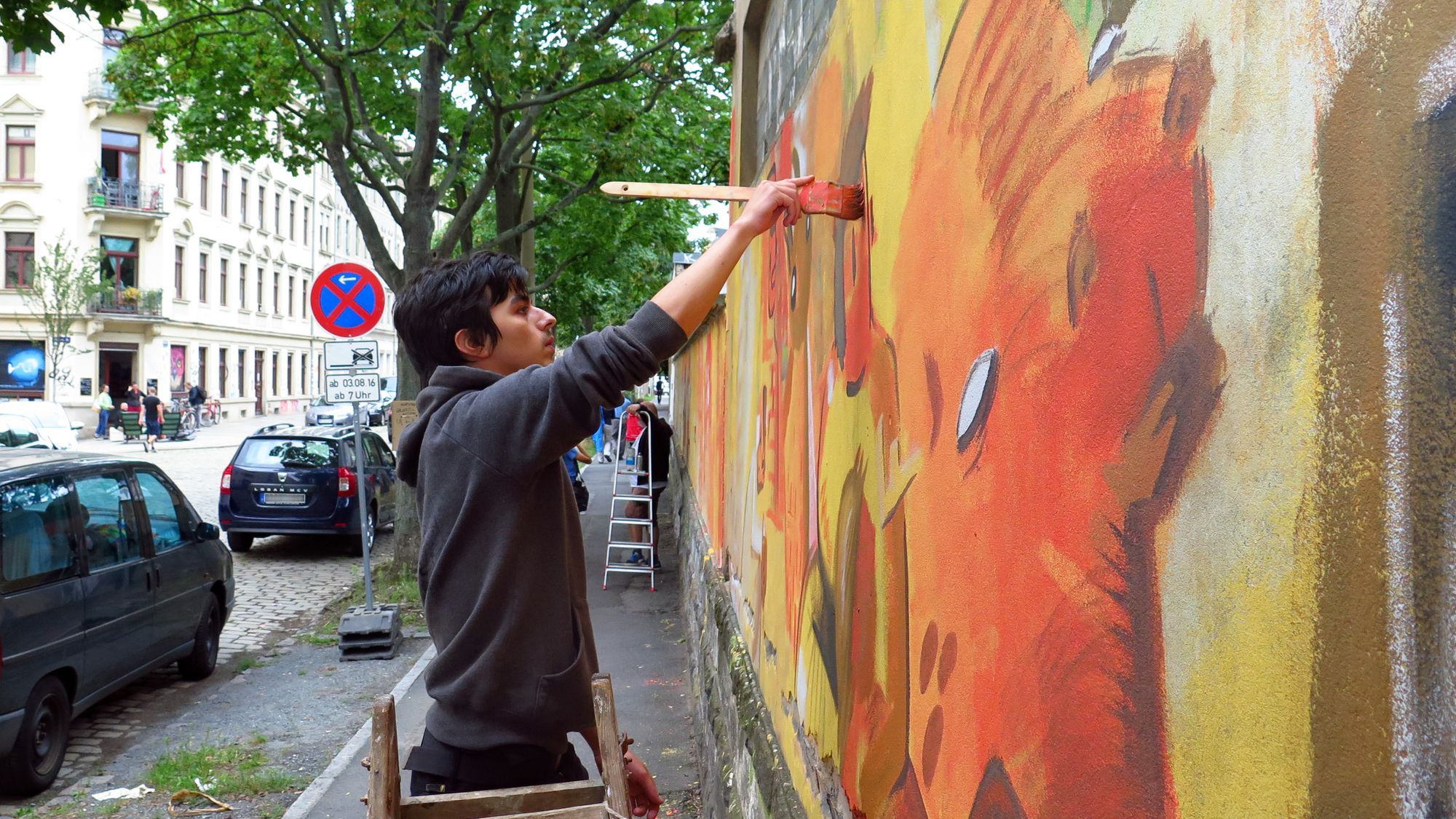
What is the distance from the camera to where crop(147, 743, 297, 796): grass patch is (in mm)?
5914

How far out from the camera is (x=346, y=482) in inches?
532

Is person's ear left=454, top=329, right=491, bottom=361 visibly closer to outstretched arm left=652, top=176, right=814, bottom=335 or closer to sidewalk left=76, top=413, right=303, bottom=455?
outstretched arm left=652, top=176, right=814, bottom=335

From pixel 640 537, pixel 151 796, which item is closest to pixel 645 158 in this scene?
pixel 640 537

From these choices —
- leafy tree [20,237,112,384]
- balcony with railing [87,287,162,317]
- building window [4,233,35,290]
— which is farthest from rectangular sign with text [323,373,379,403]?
building window [4,233,35,290]

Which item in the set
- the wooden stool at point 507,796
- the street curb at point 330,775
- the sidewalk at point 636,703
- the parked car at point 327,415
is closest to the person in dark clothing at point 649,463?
the sidewalk at point 636,703

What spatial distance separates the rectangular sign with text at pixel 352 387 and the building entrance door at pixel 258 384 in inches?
1641

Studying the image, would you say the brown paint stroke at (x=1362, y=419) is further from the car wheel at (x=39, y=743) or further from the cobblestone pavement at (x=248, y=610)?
the cobblestone pavement at (x=248, y=610)

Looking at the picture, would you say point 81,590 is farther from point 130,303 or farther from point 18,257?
point 18,257

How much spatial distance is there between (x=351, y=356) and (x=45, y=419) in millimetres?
12389

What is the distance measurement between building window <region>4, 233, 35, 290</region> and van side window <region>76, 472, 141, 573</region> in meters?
38.2

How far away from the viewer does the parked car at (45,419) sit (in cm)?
1772

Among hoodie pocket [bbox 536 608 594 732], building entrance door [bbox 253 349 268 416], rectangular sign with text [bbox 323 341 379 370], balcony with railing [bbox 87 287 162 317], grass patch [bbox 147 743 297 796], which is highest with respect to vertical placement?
balcony with railing [bbox 87 287 162 317]

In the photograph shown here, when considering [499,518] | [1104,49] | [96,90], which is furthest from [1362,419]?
[96,90]

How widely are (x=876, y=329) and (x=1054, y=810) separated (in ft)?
3.65
